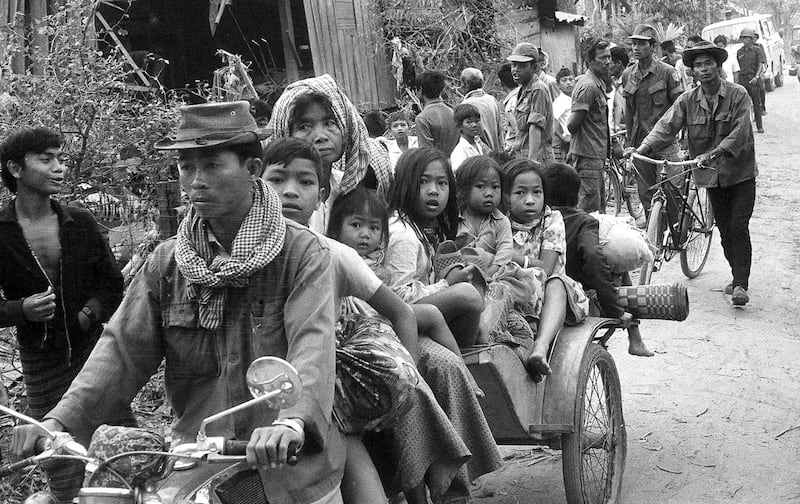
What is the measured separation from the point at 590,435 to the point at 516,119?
19.7 feet

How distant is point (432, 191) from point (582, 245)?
1224 mm

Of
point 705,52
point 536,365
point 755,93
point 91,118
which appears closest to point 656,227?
point 705,52

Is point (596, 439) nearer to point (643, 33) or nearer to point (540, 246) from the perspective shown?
point (540, 246)

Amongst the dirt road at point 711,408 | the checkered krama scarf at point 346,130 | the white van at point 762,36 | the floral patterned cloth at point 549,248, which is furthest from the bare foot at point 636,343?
the white van at point 762,36

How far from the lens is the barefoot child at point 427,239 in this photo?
379cm

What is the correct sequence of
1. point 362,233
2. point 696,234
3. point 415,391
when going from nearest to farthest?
point 415,391, point 362,233, point 696,234

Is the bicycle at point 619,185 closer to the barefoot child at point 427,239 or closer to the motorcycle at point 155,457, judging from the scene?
the barefoot child at point 427,239

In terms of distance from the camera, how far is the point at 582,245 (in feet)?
16.6

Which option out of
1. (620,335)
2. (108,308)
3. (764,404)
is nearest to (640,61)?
(620,335)

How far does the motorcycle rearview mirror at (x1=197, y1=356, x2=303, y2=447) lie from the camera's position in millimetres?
2166

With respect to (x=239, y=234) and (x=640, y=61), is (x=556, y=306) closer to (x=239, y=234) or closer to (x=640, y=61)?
(x=239, y=234)

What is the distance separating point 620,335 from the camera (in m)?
8.16

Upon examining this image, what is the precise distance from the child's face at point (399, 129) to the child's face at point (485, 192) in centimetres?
603

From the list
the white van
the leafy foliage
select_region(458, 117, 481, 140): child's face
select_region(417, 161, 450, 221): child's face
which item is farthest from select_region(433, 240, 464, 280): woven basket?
the white van
